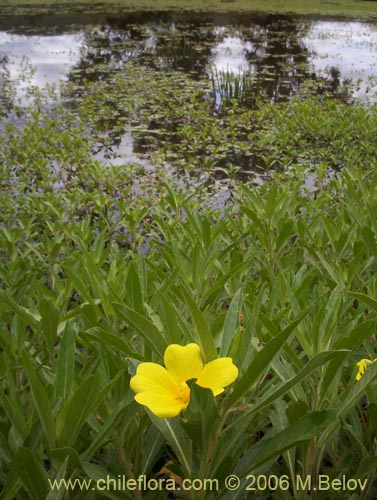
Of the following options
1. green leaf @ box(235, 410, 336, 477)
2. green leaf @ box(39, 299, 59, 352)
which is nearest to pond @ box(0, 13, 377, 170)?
green leaf @ box(39, 299, 59, 352)

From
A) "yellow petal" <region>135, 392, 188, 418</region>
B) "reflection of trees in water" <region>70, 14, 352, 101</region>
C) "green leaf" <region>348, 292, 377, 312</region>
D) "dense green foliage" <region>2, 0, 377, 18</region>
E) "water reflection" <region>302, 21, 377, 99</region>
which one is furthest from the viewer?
"dense green foliage" <region>2, 0, 377, 18</region>

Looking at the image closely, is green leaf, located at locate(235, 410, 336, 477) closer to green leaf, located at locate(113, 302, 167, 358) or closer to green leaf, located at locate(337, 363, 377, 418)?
green leaf, located at locate(337, 363, 377, 418)

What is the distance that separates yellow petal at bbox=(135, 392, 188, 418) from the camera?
0.65 m

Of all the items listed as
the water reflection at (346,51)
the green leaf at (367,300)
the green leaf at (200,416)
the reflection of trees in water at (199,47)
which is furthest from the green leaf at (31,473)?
the water reflection at (346,51)

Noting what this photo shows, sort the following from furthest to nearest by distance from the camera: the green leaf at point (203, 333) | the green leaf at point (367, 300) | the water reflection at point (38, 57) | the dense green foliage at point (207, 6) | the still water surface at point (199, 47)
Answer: the dense green foliage at point (207, 6), the still water surface at point (199, 47), the water reflection at point (38, 57), the green leaf at point (367, 300), the green leaf at point (203, 333)

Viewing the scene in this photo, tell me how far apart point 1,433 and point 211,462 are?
0.36 m

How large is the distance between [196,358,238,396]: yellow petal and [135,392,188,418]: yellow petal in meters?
0.04

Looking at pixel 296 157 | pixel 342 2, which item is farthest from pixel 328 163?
pixel 342 2

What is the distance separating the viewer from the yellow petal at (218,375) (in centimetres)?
68

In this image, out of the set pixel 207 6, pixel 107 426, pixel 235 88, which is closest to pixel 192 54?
pixel 235 88

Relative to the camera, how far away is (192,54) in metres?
11.2

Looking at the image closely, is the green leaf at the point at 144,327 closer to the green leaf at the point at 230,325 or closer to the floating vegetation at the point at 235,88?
the green leaf at the point at 230,325

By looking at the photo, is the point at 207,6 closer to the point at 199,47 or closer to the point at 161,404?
the point at 199,47

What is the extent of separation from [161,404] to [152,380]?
41 mm
